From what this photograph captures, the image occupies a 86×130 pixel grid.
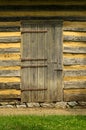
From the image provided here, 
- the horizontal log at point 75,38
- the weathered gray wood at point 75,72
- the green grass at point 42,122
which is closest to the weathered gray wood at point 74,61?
the weathered gray wood at point 75,72

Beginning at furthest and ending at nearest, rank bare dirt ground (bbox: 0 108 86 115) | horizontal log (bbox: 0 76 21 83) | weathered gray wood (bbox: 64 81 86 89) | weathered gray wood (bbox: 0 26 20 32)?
weathered gray wood (bbox: 64 81 86 89), horizontal log (bbox: 0 76 21 83), weathered gray wood (bbox: 0 26 20 32), bare dirt ground (bbox: 0 108 86 115)

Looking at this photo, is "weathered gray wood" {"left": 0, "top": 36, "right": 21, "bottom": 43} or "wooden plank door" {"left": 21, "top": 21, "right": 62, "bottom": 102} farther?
"wooden plank door" {"left": 21, "top": 21, "right": 62, "bottom": 102}

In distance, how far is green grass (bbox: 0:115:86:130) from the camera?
30.4ft

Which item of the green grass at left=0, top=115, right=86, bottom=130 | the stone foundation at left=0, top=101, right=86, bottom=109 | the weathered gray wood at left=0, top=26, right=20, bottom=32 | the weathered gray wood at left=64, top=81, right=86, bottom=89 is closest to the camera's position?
the green grass at left=0, top=115, right=86, bottom=130

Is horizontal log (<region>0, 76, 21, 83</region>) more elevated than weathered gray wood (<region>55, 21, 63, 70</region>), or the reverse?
weathered gray wood (<region>55, 21, 63, 70</region>)

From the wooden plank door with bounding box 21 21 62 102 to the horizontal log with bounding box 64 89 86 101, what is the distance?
0.29 m

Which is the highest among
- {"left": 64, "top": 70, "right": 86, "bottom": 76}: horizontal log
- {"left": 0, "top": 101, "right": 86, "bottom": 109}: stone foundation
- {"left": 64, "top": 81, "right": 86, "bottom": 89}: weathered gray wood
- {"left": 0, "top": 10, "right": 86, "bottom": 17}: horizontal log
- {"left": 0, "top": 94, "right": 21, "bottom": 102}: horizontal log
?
{"left": 0, "top": 10, "right": 86, "bottom": 17}: horizontal log

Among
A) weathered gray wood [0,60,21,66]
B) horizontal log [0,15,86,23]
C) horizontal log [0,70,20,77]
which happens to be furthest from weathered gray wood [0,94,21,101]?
horizontal log [0,15,86,23]

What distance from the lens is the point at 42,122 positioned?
975 centimetres

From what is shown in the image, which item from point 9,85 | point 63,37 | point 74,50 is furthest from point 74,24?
point 9,85

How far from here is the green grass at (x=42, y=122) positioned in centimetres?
926

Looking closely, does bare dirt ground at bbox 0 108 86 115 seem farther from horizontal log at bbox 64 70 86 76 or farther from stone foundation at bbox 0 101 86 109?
horizontal log at bbox 64 70 86 76

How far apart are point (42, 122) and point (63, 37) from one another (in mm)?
3412
